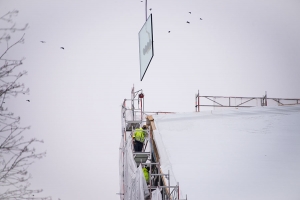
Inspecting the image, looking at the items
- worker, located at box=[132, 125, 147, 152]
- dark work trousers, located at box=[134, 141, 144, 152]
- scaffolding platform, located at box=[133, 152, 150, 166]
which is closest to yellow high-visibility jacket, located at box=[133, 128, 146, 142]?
worker, located at box=[132, 125, 147, 152]

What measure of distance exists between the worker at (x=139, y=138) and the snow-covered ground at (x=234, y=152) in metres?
0.42

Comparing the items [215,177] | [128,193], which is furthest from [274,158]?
[128,193]

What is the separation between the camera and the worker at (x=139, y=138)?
19.3m

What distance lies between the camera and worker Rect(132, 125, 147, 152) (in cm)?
1931

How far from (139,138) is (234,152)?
297 centimetres

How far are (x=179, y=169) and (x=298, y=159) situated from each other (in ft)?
10.6

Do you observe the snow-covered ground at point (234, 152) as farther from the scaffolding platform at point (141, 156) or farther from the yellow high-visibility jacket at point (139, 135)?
the scaffolding platform at point (141, 156)

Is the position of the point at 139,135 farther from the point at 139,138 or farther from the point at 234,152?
the point at 234,152

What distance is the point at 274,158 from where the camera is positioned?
17625 mm

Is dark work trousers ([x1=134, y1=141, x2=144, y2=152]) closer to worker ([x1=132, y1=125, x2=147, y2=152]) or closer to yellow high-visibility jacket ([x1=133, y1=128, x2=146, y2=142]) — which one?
worker ([x1=132, y1=125, x2=147, y2=152])

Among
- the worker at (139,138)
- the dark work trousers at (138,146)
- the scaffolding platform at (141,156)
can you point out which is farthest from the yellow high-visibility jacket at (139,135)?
the scaffolding platform at (141,156)

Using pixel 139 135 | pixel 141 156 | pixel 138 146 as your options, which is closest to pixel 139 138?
pixel 139 135

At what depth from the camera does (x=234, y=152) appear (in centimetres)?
1811

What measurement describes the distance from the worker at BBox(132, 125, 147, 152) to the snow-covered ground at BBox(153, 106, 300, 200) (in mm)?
422
